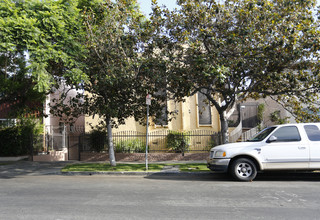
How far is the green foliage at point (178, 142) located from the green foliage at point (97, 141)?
3619 millimetres

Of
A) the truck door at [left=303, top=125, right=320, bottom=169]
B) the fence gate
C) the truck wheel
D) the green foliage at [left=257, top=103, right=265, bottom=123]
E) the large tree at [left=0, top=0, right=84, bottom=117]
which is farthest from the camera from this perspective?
the green foliage at [left=257, top=103, right=265, bottom=123]

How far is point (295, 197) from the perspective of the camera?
6504mm

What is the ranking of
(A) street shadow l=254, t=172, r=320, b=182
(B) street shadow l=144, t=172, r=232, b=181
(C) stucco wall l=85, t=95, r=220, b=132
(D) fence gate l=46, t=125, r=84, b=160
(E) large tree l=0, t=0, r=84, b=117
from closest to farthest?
(A) street shadow l=254, t=172, r=320, b=182 < (E) large tree l=0, t=0, r=84, b=117 < (B) street shadow l=144, t=172, r=232, b=181 < (D) fence gate l=46, t=125, r=84, b=160 < (C) stucco wall l=85, t=95, r=220, b=132

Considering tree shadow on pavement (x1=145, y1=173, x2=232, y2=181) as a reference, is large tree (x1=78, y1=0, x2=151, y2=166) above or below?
above

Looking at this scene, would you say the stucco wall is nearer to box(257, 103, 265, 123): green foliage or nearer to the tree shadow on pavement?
the tree shadow on pavement

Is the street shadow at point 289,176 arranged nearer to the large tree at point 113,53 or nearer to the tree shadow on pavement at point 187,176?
the tree shadow on pavement at point 187,176

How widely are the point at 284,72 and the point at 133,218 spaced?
9834 millimetres

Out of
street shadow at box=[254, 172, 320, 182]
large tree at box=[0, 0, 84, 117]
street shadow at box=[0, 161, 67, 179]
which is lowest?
street shadow at box=[254, 172, 320, 182]

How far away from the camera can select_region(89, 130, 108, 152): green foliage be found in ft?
50.0

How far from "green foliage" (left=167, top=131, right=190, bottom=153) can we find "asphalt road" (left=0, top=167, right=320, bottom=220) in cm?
620

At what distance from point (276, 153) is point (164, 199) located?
4.28 m

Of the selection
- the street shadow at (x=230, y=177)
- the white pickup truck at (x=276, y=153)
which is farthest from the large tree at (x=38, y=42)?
the white pickup truck at (x=276, y=153)

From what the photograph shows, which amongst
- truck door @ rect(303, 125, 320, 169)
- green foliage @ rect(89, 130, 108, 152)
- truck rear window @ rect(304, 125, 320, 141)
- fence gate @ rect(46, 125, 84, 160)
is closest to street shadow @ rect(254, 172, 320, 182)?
truck door @ rect(303, 125, 320, 169)

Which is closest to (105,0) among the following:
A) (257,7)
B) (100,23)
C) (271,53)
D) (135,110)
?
(100,23)
